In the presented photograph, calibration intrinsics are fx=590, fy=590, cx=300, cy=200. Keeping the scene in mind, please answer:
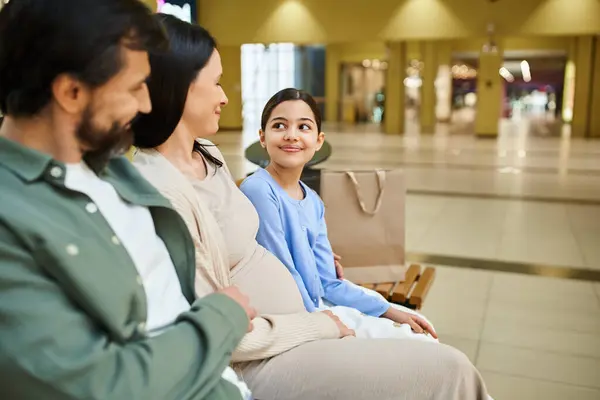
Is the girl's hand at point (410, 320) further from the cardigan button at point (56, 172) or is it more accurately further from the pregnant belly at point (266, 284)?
the cardigan button at point (56, 172)

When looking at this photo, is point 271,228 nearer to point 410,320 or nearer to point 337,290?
point 337,290

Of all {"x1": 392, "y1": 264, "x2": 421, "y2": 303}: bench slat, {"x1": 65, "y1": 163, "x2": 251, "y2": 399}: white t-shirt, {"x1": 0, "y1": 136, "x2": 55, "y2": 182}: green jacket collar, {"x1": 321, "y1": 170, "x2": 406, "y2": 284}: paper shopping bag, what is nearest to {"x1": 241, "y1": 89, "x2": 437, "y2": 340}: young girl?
{"x1": 392, "y1": 264, "x2": 421, "y2": 303}: bench slat

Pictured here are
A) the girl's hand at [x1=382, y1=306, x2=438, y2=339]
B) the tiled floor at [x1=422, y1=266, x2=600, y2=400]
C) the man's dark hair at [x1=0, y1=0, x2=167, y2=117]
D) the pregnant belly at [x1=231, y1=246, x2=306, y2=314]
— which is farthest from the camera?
the tiled floor at [x1=422, y1=266, x2=600, y2=400]

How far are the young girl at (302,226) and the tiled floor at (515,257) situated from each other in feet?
3.12

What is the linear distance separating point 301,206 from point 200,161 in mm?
446

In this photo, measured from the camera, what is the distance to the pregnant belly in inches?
55.3

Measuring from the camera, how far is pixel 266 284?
143 centimetres

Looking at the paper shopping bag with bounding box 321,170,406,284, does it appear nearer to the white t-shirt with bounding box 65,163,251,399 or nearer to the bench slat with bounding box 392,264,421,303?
the bench slat with bounding box 392,264,421,303

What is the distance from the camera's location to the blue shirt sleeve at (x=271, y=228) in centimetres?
164

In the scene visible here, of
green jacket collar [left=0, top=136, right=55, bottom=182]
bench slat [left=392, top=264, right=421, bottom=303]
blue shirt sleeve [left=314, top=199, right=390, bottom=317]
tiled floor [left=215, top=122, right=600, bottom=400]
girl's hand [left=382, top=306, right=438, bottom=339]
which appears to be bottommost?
tiled floor [left=215, top=122, right=600, bottom=400]

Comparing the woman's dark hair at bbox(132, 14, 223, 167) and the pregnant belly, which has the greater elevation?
the woman's dark hair at bbox(132, 14, 223, 167)

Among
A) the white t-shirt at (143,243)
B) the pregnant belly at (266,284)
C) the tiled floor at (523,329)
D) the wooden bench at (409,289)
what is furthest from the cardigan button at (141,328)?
the tiled floor at (523,329)

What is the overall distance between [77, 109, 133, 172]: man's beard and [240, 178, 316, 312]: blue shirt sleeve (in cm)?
71

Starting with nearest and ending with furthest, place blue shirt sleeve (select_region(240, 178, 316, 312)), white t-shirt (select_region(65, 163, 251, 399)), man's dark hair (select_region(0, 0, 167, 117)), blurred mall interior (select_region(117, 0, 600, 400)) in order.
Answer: man's dark hair (select_region(0, 0, 167, 117))
white t-shirt (select_region(65, 163, 251, 399))
blue shirt sleeve (select_region(240, 178, 316, 312))
blurred mall interior (select_region(117, 0, 600, 400))
